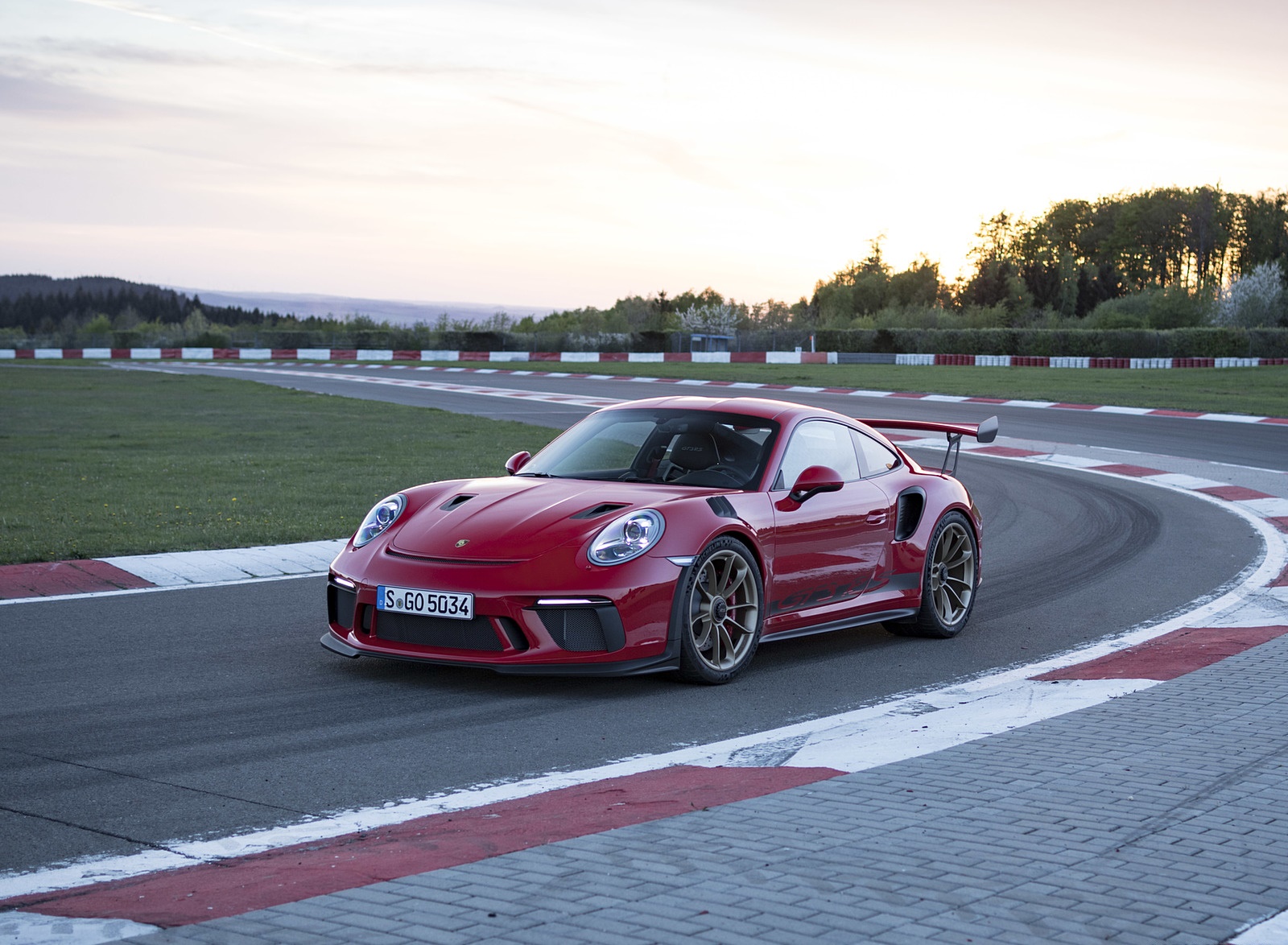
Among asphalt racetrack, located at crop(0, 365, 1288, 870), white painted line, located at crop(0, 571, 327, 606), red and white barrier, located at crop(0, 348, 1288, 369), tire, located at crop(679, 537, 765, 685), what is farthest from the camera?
red and white barrier, located at crop(0, 348, 1288, 369)

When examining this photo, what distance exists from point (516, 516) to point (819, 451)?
193 cm

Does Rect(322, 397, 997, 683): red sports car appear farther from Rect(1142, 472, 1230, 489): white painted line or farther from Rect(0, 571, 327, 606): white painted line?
Rect(1142, 472, 1230, 489): white painted line

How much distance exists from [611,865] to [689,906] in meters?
0.40

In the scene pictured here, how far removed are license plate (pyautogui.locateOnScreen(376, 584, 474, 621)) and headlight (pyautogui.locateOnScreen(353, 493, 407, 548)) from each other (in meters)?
0.60

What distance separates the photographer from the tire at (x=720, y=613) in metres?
6.52

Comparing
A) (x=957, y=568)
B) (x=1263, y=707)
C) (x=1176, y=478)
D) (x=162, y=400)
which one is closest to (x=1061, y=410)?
(x=1176, y=478)

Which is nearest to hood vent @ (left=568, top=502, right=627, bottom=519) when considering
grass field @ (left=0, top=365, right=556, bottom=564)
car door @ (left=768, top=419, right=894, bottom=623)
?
car door @ (left=768, top=419, right=894, bottom=623)

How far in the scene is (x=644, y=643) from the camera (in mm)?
6320

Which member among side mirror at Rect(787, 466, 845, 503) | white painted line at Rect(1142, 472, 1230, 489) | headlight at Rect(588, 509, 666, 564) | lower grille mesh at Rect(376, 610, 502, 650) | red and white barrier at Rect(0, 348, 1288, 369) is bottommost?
white painted line at Rect(1142, 472, 1230, 489)

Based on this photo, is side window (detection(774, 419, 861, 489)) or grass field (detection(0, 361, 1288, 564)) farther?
grass field (detection(0, 361, 1288, 564))

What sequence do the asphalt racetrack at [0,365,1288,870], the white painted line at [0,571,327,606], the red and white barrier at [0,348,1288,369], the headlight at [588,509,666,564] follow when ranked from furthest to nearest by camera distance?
the red and white barrier at [0,348,1288,369]
the white painted line at [0,571,327,606]
the headlight at [588,509,666,564]
the asphalt racetrack at [0,365,1288,870]

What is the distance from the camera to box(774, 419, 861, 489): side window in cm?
747

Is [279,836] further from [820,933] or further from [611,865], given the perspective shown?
[820,933]

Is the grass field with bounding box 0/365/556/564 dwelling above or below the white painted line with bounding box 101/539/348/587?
above
